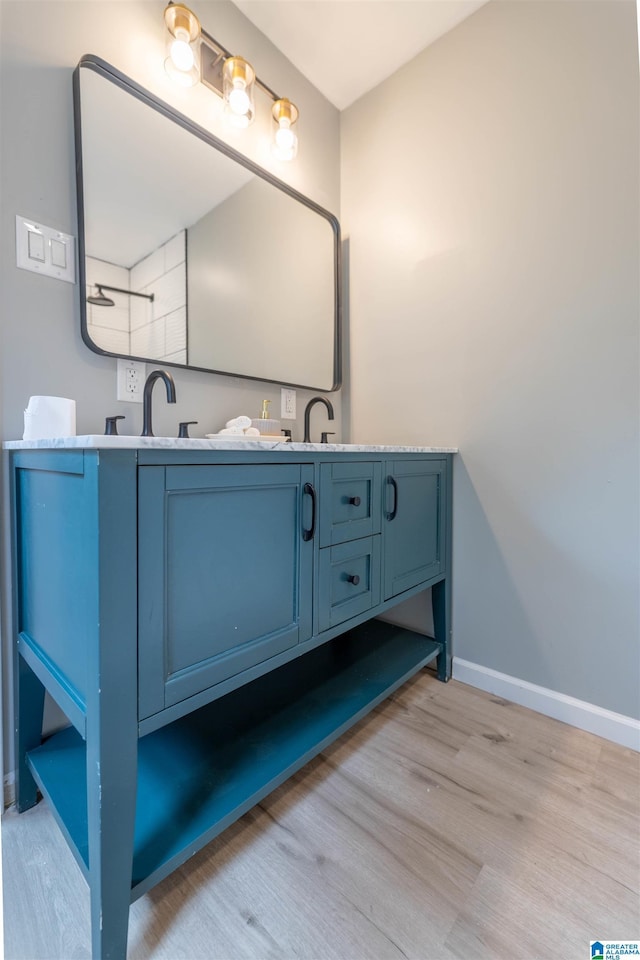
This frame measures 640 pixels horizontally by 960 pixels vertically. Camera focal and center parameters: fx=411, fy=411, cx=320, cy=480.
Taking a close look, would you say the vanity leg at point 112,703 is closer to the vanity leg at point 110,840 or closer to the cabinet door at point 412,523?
the vanity leg at point 110,840

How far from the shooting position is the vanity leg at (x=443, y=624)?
1.55 m

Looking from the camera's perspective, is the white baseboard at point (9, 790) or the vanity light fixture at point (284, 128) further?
the vanity light fixture at point (284, 128)

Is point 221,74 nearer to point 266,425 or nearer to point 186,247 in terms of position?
point 186,247

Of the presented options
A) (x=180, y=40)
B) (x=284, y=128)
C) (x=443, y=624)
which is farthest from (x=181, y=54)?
(x=443, y=624)

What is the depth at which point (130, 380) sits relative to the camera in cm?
118

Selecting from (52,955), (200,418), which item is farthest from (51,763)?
(200,418)

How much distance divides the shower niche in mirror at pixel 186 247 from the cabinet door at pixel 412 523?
638 millimetres

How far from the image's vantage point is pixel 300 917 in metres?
0.76

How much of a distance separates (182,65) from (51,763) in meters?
1.91

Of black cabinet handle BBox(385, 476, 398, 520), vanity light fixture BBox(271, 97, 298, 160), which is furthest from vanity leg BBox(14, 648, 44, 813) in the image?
vanity light fixture BBox(271, 97, 298, 160)

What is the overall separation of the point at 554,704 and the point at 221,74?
2.37 m

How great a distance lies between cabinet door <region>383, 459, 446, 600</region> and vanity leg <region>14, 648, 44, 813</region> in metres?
0.93

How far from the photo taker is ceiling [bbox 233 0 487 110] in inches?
57.5

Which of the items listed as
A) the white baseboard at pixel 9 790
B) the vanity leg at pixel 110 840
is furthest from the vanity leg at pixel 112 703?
the white baseboard at pixel 9 790
